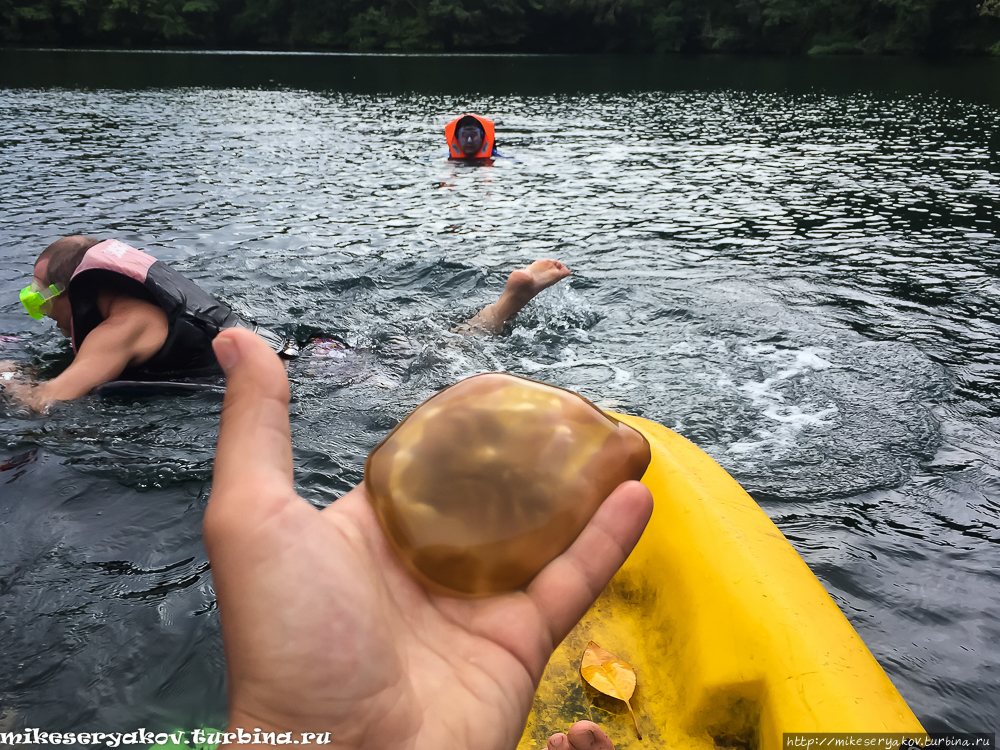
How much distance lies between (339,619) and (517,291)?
13.0ft

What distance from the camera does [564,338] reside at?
5.23 m

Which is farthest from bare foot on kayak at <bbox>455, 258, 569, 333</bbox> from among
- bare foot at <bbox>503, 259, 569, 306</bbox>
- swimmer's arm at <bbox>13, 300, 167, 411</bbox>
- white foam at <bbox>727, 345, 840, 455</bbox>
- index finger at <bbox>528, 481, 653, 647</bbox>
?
index finger at <bbox>528, 481, 653, 647</bbox>

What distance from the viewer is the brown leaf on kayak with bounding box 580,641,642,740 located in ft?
7.37

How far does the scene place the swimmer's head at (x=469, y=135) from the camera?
12.5 metres

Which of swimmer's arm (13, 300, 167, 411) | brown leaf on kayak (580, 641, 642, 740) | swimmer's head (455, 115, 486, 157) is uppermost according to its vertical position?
swimmer's head (455, 115, 486, 157)

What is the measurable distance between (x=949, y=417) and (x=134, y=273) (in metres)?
4.84

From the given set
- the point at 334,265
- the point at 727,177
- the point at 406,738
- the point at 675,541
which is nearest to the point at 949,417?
the point at 675,541

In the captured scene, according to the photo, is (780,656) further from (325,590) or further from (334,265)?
(334,265)

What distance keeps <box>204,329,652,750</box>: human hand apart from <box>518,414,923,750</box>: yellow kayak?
2.40ft

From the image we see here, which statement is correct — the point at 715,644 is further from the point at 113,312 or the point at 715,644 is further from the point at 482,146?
the point at 482,146

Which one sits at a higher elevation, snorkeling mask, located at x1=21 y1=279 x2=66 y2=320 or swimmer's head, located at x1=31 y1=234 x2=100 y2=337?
swimmer's head, located at x1=31 y1=234 x2=100 y2=337

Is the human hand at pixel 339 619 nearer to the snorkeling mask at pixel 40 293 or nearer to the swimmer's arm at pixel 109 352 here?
the swimmer's arm at pixel 109 352

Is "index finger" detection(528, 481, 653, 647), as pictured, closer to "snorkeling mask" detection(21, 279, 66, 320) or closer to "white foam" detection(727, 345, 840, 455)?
"white foam" detection(727, 345, 840, 455)

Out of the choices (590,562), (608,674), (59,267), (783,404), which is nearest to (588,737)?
(608,674)
